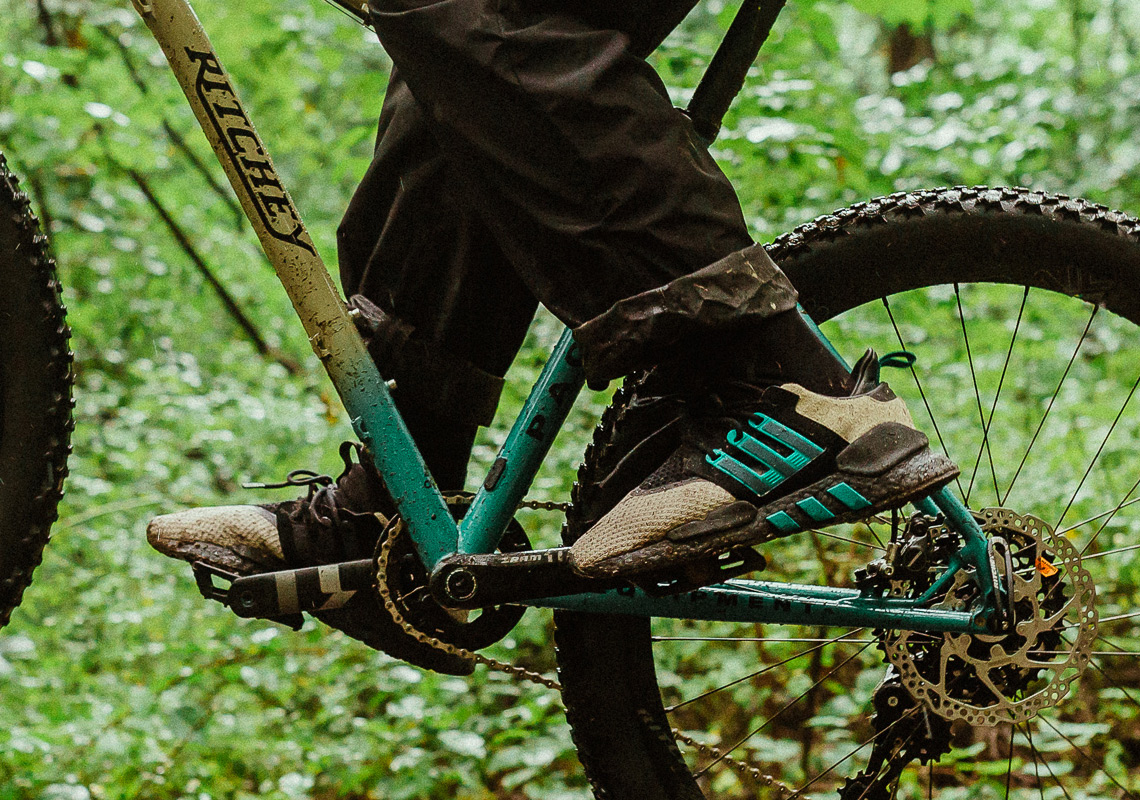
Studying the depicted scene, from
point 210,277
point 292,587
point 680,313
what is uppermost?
point 210,277

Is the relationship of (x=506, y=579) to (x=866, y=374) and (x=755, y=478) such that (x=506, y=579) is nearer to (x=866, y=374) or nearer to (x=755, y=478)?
(x=755, y=478)

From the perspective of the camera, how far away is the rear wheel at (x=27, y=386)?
1207 mm

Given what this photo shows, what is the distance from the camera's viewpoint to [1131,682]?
2463 mm

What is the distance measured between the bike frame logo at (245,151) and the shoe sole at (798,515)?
56cm

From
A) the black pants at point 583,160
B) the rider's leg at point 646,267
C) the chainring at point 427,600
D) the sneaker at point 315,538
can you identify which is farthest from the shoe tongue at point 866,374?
the sneaker at point 315,538

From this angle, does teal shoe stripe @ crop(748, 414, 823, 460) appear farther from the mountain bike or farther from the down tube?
the down tube

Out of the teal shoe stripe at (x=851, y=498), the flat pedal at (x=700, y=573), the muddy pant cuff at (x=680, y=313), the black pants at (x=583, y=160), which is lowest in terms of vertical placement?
the flat pedal at (x=700, y=573)

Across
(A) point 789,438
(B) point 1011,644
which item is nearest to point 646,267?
(A) point 789,438

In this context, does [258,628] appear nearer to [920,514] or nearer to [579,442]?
[579,442]

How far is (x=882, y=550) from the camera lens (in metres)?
1.46

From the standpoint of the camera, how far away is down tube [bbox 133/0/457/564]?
1147 mm

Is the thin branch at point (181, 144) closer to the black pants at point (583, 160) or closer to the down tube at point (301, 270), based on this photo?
the down tube at point (301, 270)

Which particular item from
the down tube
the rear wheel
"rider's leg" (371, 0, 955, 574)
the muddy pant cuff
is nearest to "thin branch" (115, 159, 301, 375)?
the rear wheel

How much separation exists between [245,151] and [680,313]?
0.56 meters
